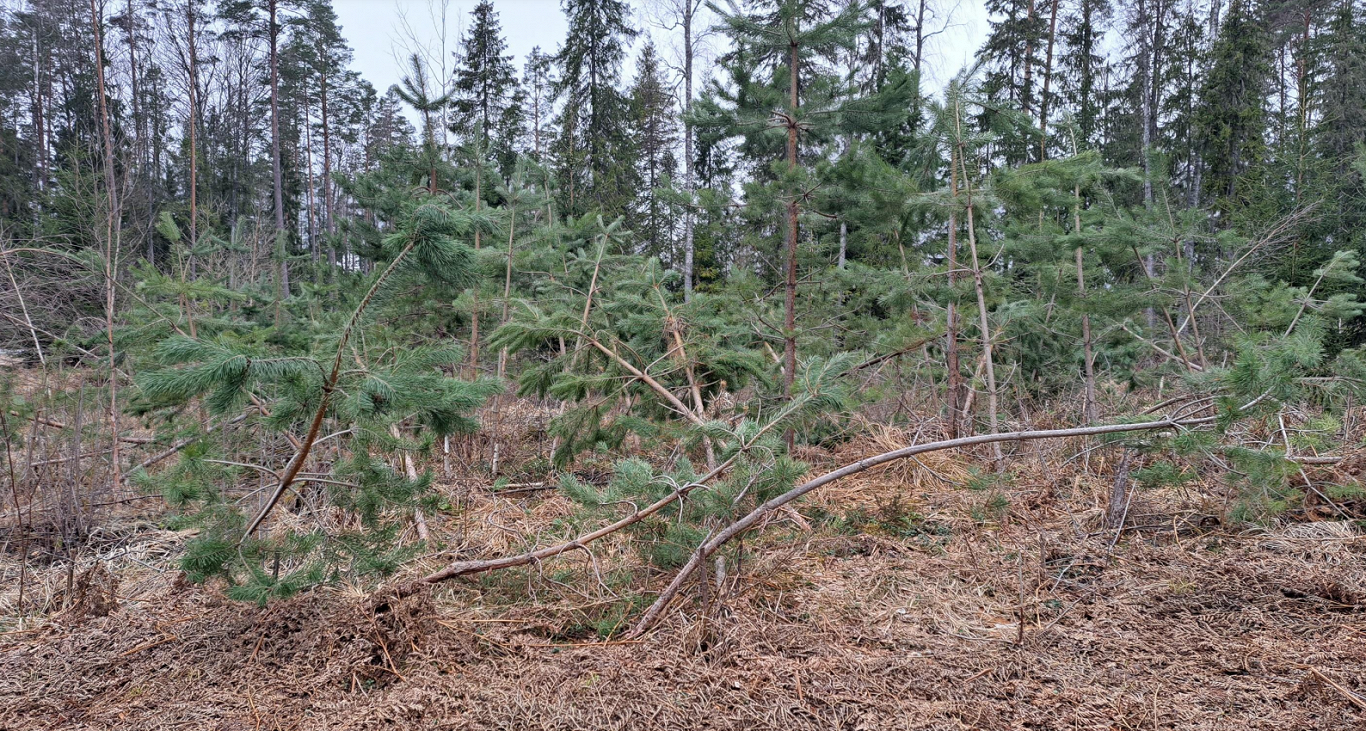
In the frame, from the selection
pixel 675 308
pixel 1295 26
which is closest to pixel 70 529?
pixel 675 308

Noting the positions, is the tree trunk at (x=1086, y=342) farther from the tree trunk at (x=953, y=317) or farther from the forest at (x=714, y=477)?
the tree trunk at (x=953, y=317)

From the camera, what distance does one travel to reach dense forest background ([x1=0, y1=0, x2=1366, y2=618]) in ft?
9.69

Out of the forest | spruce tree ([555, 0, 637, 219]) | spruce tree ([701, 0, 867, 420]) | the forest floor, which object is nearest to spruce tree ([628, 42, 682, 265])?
spruce tree ([555, 0, 637, 219])

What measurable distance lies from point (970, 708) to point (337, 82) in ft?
101

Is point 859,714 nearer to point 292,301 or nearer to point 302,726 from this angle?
point 302,726

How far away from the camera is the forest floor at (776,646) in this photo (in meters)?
2.32

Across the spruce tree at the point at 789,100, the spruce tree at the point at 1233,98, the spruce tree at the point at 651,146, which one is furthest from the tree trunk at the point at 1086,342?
the spruce tree at the point at 1233,98

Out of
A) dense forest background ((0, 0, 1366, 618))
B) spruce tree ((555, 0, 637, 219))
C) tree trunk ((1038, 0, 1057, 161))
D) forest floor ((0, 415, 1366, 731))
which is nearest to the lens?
forest floor ((0, 415, 1366, 731))

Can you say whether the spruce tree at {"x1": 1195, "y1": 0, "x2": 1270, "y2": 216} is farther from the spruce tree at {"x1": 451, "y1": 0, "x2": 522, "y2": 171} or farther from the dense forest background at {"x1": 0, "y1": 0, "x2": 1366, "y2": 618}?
the spruce tree at {"x1": 451, "y1": 0, "x2": 522, "y2": 171}

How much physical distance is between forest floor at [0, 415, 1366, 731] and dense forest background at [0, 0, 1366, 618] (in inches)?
11.5

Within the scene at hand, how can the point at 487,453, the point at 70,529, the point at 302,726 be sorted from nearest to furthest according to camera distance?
1. the point at 302,726
2. the point at 70,529
3. the point at 487,453

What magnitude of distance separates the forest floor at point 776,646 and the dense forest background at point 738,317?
291 mm

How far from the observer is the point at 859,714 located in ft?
7.56

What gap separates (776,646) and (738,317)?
404 cm
